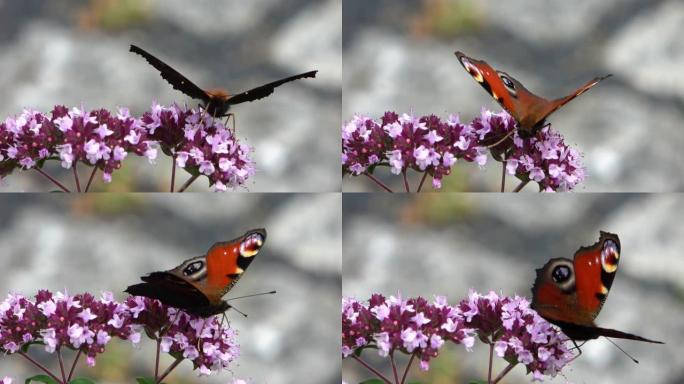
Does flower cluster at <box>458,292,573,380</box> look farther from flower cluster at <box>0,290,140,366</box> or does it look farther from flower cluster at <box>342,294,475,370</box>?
flower cluster at <box>0,290,140,366</box>

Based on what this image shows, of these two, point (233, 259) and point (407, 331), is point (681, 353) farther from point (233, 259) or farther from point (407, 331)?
point (233, 259)

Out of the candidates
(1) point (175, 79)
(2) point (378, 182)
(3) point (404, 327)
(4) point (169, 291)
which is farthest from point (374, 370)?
Answer: (1) point (175, 79)

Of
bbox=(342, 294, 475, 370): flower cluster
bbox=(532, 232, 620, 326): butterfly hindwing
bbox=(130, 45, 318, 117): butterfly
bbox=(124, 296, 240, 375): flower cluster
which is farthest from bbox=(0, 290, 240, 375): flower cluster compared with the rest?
bbox=(532, 232, 620, 326): butterfly hindwing

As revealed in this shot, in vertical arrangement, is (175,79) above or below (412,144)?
above

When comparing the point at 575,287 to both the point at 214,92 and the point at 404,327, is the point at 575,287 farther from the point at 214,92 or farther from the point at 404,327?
the point at 214,92

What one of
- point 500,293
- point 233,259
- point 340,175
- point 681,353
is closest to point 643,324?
point 681,353
